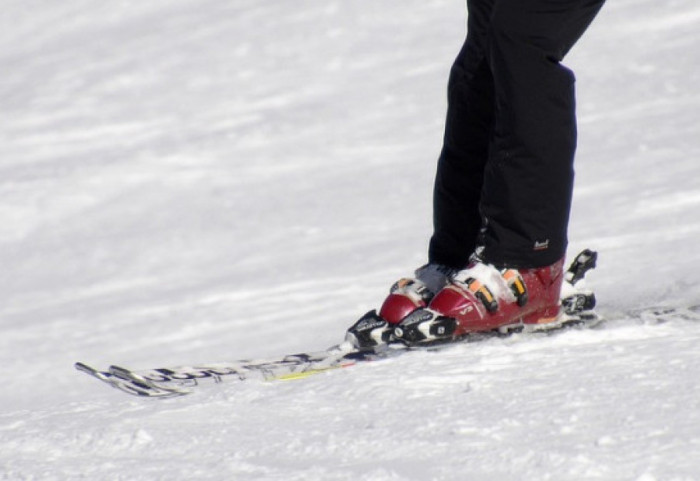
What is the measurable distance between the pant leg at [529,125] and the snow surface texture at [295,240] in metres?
0.30

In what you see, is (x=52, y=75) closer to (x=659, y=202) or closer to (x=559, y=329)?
(x=659, y=202)

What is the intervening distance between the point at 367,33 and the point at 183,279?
541 cm

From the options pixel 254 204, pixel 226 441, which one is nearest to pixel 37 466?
pixel 226 441

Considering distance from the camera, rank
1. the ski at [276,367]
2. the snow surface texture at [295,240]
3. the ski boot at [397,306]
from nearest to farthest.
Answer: the snow surface texture at [295,240]
the ski at [276,367]
the ski boot at [397,306]

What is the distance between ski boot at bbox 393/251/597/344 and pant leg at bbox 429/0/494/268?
225mm

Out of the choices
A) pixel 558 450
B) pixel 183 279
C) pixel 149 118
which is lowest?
pixel 558 450

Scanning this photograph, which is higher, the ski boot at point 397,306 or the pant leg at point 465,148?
the pant leg at point 465,148

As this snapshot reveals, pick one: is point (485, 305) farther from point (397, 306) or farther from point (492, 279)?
point (397, 306)

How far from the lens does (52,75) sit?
1101 cm

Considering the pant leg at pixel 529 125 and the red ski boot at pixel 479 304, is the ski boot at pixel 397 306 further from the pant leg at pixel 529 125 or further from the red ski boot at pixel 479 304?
the pant leg at pixel 529 125

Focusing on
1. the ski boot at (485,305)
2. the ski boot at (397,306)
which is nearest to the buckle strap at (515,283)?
the ski boot at (485,305)

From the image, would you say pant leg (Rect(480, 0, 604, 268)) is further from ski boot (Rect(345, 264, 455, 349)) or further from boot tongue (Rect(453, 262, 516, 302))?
ski boot (Rect(345, 264, 455, 349))

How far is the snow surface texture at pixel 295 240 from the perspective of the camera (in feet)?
7.97

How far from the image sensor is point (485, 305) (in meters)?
3.21
